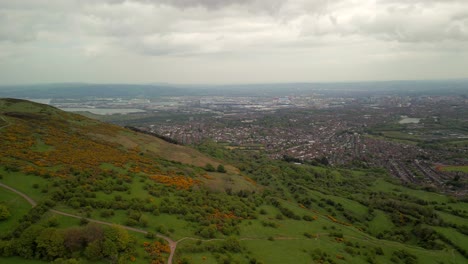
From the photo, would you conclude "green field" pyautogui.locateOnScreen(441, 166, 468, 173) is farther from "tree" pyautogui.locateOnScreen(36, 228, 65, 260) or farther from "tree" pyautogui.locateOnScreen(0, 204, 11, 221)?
"tree" pyautogui.locateOnScreen(0, 204, 11, 221)

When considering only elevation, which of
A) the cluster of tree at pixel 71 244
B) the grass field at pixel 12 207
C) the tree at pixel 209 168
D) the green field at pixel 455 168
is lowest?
the green field at pixel 455 168

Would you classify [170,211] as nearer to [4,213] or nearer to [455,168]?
[4,213]

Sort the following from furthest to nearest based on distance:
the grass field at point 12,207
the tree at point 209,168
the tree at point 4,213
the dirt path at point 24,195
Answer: the tree at point 209,168
the dirt path at point 24,195
the tree at point 4,213
the grass field at point 12,207

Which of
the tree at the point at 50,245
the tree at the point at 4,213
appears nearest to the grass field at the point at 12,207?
the tree at the point at 4,213

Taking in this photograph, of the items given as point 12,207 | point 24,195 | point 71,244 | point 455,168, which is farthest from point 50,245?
point 455,168

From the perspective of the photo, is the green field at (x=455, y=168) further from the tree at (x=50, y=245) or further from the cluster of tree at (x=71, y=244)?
the tree at (x=50, y=245)

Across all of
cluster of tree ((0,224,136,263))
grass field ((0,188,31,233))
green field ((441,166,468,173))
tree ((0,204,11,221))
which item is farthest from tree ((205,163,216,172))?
green field ((441,166,468,173))

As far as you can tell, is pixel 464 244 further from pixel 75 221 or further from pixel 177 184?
pixel 75 221

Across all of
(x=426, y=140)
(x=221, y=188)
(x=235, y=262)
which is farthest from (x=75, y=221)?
(x=426, y=140)
